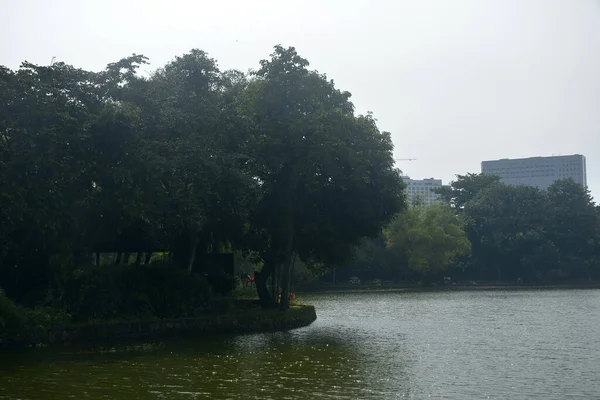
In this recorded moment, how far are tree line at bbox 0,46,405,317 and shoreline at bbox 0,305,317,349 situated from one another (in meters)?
0.91

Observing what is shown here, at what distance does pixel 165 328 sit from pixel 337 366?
10.3 meters

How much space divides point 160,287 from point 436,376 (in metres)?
14.5

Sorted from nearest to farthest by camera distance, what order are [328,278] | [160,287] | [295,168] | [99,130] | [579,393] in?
[579,393] < [99,130] < [160,287] < [295,168] < [328,278]

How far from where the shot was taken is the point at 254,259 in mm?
36812

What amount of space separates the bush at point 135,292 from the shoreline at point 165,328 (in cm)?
60

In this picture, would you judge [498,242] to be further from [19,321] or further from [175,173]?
[19,321]

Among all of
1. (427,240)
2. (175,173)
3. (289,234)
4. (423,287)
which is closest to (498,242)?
(427,240)

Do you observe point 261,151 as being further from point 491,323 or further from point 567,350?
point 567,350

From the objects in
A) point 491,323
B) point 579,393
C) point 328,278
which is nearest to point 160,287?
point 491,323

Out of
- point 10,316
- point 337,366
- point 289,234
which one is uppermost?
point 289,234

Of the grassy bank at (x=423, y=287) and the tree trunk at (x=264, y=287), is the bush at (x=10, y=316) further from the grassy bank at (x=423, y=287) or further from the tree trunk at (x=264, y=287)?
the grassy bank at (x=423, y=287)

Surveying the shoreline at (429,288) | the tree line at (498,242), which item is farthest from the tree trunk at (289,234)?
the tree line at (498,242)

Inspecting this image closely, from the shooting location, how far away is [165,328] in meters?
27.3

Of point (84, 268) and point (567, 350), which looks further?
point (84, 268)
